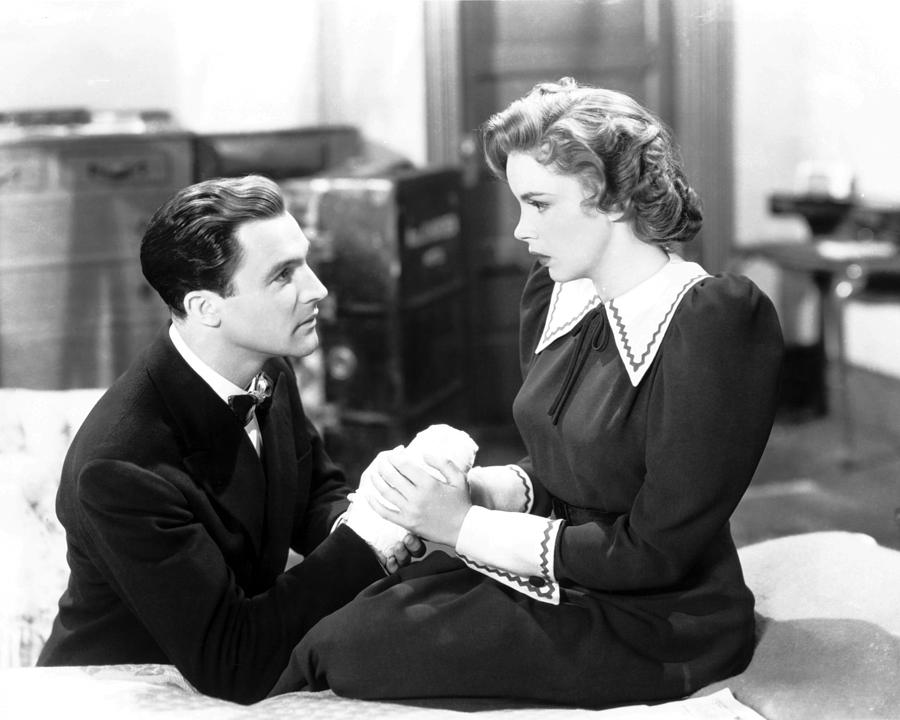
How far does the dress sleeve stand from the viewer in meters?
1.41

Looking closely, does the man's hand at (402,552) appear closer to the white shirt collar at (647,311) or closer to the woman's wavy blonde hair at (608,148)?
the white shirt collar at (647,311)

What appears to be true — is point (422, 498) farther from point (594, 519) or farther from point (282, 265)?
point (282, 265)

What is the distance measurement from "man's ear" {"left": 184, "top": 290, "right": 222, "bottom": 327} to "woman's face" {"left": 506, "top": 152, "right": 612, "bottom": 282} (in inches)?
17.5

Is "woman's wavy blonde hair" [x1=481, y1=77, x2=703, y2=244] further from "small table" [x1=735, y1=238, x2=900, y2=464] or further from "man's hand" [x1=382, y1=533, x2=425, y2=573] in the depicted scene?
"small table" [x1=735, y1=238, x2=900, y2=464]

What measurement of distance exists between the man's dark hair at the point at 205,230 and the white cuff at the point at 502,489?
0.46 meters

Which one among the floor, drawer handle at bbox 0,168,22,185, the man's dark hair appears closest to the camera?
the man's dark hair

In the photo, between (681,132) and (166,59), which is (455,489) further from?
(681,132)

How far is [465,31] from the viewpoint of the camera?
16.9 ft

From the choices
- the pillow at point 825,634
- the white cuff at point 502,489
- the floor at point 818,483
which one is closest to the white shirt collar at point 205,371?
the white cuff at point 502,489

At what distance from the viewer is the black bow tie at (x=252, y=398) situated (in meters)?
1.72

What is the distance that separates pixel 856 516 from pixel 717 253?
5.47 feet

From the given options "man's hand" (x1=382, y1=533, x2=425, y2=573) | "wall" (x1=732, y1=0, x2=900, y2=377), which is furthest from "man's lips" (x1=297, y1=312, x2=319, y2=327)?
"wall" (x1=732, y1=0, x2=900, y2=377)

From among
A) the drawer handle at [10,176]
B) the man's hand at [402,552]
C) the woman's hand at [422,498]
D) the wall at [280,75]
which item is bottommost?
the man's hand at [402,552]

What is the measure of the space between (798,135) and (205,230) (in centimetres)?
467
